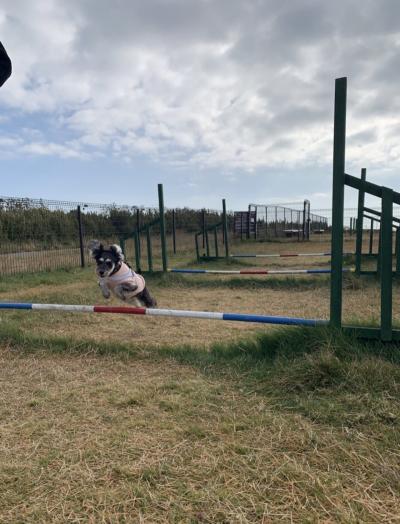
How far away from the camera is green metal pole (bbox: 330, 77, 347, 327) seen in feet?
9.46

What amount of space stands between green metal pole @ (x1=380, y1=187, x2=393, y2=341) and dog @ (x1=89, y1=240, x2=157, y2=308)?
2.24 metres

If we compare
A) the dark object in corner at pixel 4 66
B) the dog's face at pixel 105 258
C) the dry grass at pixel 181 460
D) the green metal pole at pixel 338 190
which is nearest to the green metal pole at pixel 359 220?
the green metal pole at pixel 338 190

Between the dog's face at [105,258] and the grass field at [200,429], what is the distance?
0.65 meters

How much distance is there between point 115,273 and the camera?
3.67m

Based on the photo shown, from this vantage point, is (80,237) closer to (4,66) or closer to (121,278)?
(121,278)

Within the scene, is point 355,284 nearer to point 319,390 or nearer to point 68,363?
point 319,390

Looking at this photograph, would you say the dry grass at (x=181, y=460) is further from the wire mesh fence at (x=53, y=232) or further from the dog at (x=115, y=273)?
the wire mesh fence at (x=53, y=232)

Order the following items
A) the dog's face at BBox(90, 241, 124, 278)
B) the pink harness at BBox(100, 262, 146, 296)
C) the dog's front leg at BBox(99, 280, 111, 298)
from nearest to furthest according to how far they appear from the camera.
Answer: the dog's face at BBox(90, 241, 124, 278)
the pink harness at BBox(100, 262, 146, 296)
the dog's front leg at BBox(99, 280, 111, 298)

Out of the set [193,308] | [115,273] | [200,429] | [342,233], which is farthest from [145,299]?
[200,429]

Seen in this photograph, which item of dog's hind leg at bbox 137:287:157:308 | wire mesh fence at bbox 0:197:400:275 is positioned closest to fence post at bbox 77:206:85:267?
wire mesh fence at bbox 0:197:400:275

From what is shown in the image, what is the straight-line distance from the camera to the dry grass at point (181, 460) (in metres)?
1.49

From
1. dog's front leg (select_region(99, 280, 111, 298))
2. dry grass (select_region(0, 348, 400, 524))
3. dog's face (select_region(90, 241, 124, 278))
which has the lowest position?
dry grass (select_region(0, 348, 400, 524))

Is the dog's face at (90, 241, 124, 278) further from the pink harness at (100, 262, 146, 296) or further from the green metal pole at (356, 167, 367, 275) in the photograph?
the green metal pole at (356, 167, 367, 275)

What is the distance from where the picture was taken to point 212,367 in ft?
9.64
